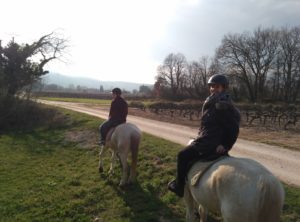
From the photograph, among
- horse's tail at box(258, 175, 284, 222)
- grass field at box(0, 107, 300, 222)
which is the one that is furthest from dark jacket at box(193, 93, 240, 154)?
grass field at box(0, 107, 300, 222)

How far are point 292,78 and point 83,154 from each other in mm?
65151

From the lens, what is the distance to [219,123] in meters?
6.75

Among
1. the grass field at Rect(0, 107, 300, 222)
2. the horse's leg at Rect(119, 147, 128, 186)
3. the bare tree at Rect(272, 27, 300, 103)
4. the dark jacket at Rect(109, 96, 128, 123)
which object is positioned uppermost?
the bare tree at Rect(272, 27, 300, 103)

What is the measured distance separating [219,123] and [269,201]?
67.2 inches

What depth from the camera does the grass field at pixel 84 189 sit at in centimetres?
988

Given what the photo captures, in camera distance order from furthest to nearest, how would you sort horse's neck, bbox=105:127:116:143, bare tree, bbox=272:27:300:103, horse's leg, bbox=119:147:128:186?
bare tree, bbox=272:27:300:103 < horse's neck, bbox=105:127:116:143 < horse's leg, bbox=119:147:128:186

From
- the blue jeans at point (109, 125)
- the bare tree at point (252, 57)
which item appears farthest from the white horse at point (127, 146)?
the bare tree at point (252, 57)

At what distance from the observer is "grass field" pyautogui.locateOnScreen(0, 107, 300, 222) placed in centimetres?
988

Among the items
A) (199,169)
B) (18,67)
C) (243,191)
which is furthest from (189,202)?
(18,67)

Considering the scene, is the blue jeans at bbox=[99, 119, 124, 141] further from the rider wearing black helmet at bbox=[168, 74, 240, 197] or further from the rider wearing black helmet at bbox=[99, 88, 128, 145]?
the rider wearing black helmet at bbox=[168, 74, 240, 197]

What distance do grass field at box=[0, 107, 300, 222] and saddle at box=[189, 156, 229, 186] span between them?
213 cm

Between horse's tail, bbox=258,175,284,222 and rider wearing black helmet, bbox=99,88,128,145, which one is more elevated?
rider wearing black helmet, bbox=99,88,128,145

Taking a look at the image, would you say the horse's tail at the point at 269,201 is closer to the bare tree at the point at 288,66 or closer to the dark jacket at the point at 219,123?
the dark jacket at the point at 219,123

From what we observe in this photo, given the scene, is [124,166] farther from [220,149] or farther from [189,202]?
[220,149]
